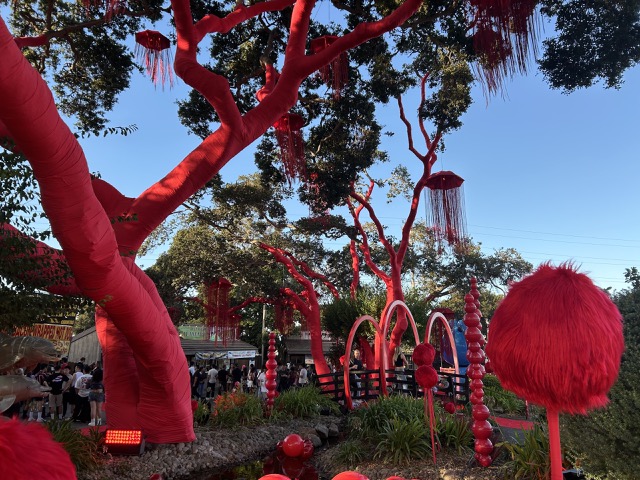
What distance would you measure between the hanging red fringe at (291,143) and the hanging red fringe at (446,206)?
140 inches

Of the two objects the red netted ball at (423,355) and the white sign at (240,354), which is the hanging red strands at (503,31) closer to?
the red netted ball at (423,355)

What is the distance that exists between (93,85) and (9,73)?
300 inches

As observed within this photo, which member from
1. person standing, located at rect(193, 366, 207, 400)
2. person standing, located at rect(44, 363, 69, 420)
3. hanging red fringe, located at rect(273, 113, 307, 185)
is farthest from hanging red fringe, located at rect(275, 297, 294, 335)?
hanging red fringe, located at rect(273, 113, 307, 185)

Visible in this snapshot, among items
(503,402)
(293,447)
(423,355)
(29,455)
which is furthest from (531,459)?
(503,402)

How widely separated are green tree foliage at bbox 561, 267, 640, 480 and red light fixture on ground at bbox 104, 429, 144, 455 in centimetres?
562

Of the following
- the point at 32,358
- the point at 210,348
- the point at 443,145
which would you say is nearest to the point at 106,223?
the point at 32,358

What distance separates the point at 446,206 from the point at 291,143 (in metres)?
4.26

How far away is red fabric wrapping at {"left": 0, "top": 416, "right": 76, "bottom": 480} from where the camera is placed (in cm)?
114

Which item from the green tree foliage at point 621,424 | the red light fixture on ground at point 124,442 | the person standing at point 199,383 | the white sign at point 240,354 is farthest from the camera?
the white sign at point 240,354

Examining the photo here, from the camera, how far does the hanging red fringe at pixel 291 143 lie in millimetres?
8484

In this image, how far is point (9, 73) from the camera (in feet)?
10.6

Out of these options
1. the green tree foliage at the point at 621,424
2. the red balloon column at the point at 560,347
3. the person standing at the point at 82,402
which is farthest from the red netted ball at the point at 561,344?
the person standing at the point at 82,402

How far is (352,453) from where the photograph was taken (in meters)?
6.62

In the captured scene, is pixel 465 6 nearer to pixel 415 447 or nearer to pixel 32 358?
pixel 415 447
